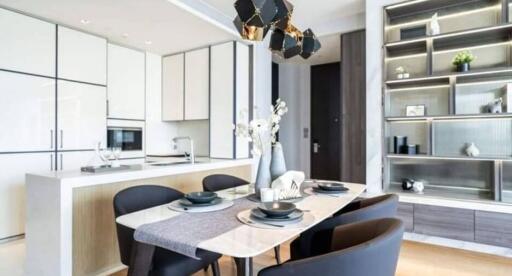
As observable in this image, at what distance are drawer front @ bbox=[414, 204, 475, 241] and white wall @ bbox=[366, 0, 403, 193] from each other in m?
0.52

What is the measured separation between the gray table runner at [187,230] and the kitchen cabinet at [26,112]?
110 inches

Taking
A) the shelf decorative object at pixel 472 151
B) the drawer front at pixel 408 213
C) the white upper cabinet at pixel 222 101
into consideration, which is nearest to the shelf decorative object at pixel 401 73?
the shelf decorative object at pixel 472 151

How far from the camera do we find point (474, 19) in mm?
3238

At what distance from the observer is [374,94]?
→ 3.51 m

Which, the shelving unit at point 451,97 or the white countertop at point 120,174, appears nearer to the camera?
the white countertop at point 120,174

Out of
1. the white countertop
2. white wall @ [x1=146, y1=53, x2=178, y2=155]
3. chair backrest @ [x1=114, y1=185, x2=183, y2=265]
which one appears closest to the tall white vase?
chair backrest @ [x1=114, y1=185, x2=183, y2=265]

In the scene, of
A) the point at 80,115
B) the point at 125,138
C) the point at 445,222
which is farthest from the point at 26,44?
the point at 445,222

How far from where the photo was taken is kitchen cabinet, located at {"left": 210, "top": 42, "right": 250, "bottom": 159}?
407cm

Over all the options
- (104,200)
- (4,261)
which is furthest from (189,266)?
(4,261)

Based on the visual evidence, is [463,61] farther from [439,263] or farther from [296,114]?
[296,114]

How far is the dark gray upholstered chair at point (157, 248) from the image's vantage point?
1567 millimetres

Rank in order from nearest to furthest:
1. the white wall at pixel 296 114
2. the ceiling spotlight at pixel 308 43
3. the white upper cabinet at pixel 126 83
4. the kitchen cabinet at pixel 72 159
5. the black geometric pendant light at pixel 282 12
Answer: the black geometric pendant light at pixel 282 12, the ceiling spotlight at pixel 308 43, the kitchen cabinet at pixel 72 159, the white upper cabinet at pixel 126 83, the white wall at pixel 296 114

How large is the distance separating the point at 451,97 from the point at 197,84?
325cm

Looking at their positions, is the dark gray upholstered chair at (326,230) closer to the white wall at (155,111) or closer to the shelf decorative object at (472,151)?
the shelf decorative object at (472,151)
